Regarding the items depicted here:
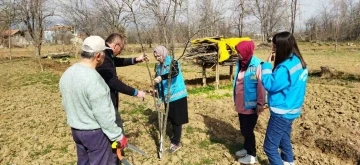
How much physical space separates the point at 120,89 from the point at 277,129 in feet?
5.74

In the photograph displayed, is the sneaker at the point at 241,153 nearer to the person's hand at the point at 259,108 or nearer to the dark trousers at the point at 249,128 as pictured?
the dark trousers at the point at 249,128

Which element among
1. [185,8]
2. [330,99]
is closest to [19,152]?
[185,8]

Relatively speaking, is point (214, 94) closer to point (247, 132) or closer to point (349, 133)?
point (349, 133)

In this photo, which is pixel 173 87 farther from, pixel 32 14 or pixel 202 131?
pixel 32 14

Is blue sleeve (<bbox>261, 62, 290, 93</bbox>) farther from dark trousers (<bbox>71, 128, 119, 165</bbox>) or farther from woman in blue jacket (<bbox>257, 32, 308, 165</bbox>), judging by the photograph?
dark trousers (<bbox>71, 128, 119, 165</bbox>)

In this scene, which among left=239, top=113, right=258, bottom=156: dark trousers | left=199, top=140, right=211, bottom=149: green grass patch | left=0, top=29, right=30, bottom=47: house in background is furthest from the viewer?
left=0, top=29, right=30, bottom=47: house in background

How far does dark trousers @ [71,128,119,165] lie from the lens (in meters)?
2.57

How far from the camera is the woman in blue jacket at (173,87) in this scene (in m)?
3.82

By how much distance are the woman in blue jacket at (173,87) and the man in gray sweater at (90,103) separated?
Result: 1299 mm

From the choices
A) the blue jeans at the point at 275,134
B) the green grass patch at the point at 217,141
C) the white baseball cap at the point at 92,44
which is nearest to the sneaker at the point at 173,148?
the green grass patch at the point at 217,141

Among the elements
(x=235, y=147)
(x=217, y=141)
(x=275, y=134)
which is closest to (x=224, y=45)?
(x=217, y=141)

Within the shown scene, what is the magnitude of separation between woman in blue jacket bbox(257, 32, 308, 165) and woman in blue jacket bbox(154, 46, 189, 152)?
1.23 m

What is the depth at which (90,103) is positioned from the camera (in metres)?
2.40

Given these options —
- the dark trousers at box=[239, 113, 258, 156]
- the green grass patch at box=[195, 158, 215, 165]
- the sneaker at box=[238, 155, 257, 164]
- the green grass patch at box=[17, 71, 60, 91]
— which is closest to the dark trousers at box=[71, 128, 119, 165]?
the green grass patch at box=[195, 158, 215, 165]
